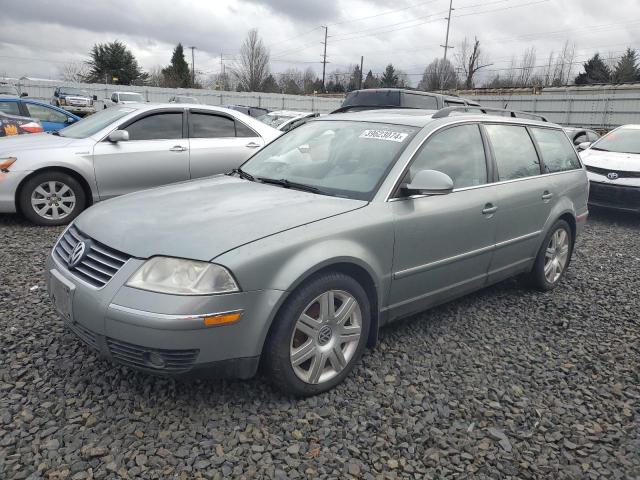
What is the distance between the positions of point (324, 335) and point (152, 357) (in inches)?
36.3

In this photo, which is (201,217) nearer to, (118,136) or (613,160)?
(118,136)

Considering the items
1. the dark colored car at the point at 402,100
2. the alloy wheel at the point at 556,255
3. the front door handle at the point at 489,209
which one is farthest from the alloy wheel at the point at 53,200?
the alloy wheel at the point at 556,255

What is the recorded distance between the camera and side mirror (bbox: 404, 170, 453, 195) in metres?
3.09

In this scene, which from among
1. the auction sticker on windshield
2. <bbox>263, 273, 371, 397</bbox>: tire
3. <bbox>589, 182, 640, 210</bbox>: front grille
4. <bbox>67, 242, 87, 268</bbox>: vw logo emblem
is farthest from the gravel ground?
<bbox>589, 182, 640, 210</bbox>: front grille

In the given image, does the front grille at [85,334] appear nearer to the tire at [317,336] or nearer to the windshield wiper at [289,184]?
the tire at [317,336]

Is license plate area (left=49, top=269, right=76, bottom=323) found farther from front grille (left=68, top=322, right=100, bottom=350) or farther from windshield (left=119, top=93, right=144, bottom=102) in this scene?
windshield (left=119, top=93, right=144, bottom=102)

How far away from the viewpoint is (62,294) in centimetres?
271

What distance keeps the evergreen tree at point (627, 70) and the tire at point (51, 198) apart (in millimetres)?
50979

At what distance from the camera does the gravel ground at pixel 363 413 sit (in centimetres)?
236

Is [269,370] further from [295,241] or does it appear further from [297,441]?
[295,241]

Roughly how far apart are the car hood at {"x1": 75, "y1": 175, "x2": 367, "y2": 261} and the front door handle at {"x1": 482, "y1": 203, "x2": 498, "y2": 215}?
1158 mm

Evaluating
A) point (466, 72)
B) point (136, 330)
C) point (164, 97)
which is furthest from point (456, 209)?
point (466, 72)

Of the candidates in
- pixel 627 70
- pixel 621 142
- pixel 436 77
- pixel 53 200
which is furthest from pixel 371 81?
pixel 53 200

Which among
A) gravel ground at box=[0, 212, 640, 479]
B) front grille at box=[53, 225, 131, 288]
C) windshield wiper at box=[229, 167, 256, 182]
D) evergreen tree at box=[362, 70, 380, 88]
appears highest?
evergreen tree at box=[362, 70, 380, 88]
